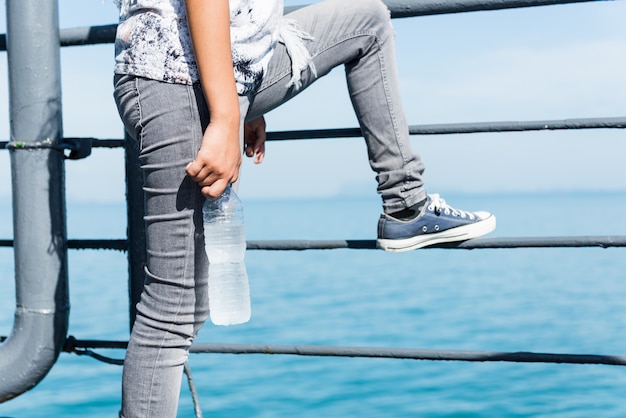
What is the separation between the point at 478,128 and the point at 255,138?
53 cm

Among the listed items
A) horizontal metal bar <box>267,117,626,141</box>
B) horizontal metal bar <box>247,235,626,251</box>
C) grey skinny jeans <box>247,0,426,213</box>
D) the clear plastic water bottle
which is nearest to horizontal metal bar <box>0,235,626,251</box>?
horizontal metal bar <box>247,235,626,251</box>

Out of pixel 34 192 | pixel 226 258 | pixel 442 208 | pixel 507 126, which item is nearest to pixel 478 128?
pixel 507 126

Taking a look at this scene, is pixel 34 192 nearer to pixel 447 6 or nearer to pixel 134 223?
pixel 134 223

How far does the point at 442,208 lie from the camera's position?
1.68 metres

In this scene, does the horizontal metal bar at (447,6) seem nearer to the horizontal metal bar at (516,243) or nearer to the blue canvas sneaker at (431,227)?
the blue canvas sneaker at (431,227)

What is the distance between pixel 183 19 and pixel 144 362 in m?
0.60

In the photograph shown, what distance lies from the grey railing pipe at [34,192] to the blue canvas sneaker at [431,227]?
2.80 ft

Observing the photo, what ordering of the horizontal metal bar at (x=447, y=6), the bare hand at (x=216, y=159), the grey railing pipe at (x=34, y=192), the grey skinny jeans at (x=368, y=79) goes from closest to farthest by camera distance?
the bare hand at (x=216, y=159), the grey skinny jeans at (x=368, y=79), the horizontal metal bar at (x=447, y=6), the grey railing pipe at (x=34, y=192)

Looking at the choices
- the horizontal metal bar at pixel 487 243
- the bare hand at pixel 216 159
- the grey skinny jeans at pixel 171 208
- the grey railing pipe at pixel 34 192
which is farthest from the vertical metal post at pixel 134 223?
the bare hand at pixel 216 159

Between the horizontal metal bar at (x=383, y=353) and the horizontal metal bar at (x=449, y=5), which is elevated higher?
the horizontal metal bar at (x=449, y=5)

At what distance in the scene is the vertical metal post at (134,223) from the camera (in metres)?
1.86

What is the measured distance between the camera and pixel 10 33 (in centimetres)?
182

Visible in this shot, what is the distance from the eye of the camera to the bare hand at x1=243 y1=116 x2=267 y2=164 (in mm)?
1688

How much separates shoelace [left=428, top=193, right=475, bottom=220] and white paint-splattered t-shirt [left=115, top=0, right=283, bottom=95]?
57 cm
